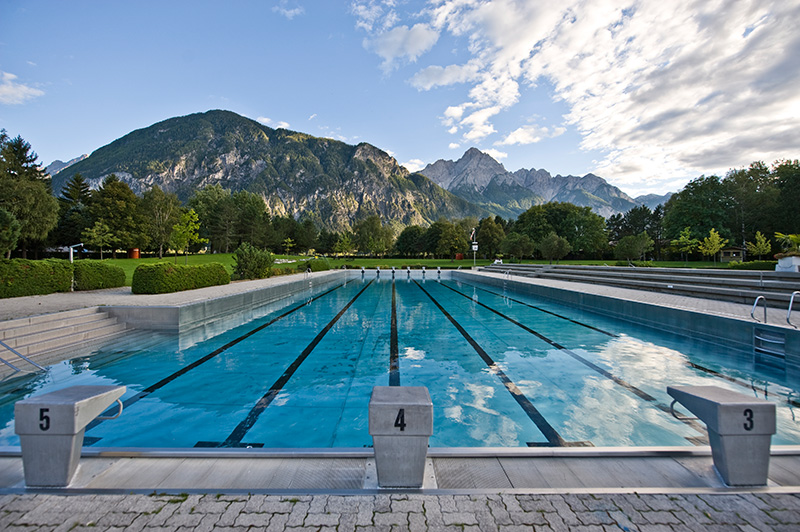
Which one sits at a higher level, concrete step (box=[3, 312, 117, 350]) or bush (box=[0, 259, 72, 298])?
bush (box=[0, 259, 72, 298])

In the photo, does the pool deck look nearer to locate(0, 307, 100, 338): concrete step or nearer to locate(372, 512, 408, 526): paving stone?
locate(372, 512, 408, 526): paving stone

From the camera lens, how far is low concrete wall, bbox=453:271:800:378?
5340 mm

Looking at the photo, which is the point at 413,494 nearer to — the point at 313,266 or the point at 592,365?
the point at 592,365

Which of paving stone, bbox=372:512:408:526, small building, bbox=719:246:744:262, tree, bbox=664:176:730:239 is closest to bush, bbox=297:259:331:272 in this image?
paving stone, bbox=372:512:408:526

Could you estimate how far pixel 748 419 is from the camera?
71.9 inches

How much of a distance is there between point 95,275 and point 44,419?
13698mm

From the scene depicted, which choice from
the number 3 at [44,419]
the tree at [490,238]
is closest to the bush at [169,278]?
the number 3 at [44,419]

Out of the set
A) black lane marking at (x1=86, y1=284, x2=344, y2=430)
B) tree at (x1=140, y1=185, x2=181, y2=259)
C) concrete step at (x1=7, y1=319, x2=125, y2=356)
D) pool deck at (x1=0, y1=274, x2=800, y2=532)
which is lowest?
black lane marking at (x1=86, y1=284, x2=344, y2=430)

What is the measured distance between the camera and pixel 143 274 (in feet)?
35.4

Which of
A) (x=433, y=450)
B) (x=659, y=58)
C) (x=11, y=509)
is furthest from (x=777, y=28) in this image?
(x=11, y=509)

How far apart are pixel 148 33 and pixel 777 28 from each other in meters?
32.1

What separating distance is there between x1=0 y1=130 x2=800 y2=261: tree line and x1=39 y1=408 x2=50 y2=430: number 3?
24.1m

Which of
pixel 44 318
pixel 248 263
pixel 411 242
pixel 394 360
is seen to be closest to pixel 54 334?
pixel 44 318

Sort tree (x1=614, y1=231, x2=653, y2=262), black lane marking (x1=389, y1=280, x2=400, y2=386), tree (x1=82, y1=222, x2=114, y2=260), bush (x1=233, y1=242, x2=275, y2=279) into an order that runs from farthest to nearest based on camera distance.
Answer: tree (x1=614, y1=231, x2=653, y2=262)
tree (x1=82, y1=222, x2=114, y2=260)
bush (x1=233, y1=242, x2=275, y2=279)
black lane marking (x1=389, y1=280, x2=400, y2=386)
